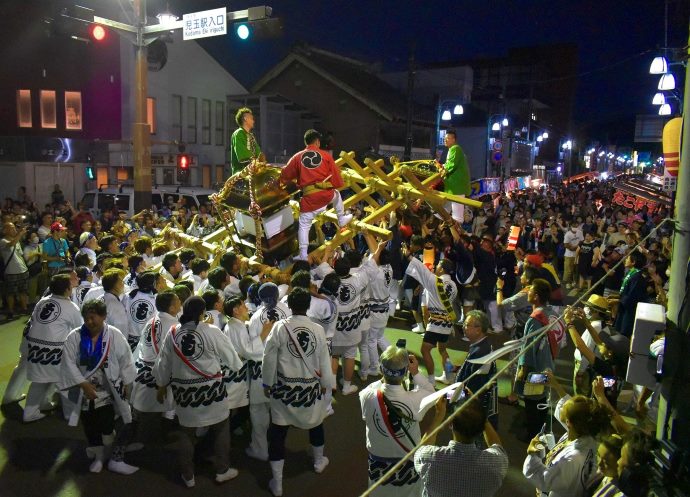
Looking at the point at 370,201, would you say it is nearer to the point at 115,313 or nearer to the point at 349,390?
the point at 349,390

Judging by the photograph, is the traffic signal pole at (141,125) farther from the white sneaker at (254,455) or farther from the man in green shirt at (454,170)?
the white sneaker at (254,455)

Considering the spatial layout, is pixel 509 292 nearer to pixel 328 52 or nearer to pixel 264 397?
pixel 264 397

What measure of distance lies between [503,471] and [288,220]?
5.38 metres

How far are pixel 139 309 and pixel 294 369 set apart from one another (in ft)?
8.10

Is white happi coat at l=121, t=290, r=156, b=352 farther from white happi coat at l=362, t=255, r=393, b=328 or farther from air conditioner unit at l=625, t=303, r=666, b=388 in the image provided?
air conditioner unit at l=625, t=303, r=666, b=388

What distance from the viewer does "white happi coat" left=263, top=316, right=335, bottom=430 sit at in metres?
5.13

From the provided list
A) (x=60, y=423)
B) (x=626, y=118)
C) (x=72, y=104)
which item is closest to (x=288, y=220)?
(x=60, y=423)

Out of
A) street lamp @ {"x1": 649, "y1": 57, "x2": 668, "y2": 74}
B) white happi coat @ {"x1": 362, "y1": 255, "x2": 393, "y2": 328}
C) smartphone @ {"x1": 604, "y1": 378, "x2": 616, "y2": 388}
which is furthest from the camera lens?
street lamp @ {"x1": 649, "y1": 57, "x2": 668, "y2": 74}

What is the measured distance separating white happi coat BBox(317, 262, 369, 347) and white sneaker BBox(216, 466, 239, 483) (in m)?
2.33

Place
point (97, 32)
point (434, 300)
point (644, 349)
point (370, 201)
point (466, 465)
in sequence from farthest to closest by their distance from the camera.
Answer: point (97, 32) < point (370, 201) < point (434, 300) < point (644, 349) < point (466, 465)

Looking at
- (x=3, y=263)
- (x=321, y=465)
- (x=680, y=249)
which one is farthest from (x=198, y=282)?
(x=680, y=249)

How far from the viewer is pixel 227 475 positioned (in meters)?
5.42

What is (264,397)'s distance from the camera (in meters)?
5.73

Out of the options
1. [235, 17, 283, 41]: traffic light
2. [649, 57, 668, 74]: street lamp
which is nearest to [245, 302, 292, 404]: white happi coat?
Answer: [235, 17, 283, 41]: traffic light
